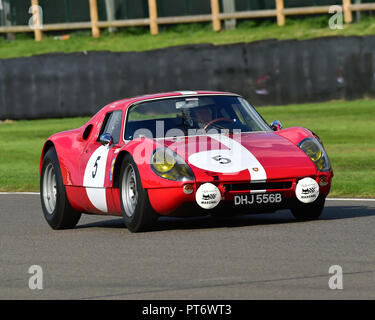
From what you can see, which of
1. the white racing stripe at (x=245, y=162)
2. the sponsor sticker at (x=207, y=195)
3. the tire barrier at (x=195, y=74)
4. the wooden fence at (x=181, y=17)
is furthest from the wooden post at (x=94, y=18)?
the sponsor sticker at (x=207, y=195)

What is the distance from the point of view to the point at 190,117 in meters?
10.3

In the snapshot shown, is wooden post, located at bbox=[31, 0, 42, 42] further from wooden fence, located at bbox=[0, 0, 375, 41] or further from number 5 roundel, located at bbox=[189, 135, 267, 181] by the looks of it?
number 5 roundel, located at bbox=[189, 135, 267, 181]

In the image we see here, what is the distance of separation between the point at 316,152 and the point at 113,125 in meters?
2.10

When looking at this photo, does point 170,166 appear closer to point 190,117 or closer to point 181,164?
point 181,164

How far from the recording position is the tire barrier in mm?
22891

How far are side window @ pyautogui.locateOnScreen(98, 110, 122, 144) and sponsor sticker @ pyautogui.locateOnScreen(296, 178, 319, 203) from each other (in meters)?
1.90

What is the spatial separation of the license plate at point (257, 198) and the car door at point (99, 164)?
1.36m

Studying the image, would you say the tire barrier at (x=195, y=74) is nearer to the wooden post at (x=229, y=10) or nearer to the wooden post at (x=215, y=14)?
the wooden post at (x=215, y=14)

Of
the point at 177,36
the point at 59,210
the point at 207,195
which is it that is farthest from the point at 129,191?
the point at 177,36

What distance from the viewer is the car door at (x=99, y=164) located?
9.99 metres

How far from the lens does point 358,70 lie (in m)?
22.6

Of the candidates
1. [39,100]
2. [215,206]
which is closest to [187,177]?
[215,206]

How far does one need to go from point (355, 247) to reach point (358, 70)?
1502 centimetres
